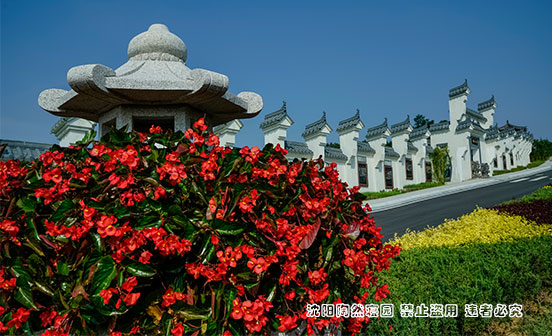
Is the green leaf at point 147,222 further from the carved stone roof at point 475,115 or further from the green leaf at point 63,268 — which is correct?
the carved stone roof at point 475,115

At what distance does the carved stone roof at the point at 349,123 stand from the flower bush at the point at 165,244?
20.6 m

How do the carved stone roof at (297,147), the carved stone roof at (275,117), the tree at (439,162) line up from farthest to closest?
the tree at (439,162) → the carved stone roof at (297,147) → the carved stone roof at (275,117)

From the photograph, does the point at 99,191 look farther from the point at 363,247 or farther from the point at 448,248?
the point at 448,248

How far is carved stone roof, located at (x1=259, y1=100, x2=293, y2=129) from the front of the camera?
17806mm

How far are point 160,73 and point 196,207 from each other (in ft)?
7.44

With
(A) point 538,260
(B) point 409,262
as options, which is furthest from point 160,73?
(A) point 538,260

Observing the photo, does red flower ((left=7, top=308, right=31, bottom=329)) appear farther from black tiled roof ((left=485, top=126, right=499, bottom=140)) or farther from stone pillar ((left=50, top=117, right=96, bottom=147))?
black tiled roof ((left=485, top=126, right=499, bottom=140))

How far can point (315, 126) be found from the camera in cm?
2114

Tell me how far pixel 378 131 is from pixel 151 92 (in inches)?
946

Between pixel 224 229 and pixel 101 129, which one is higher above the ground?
pixel 101 129

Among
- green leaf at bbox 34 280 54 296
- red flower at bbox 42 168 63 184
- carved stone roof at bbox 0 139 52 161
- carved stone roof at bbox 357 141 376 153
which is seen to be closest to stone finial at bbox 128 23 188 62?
red flower at bbox 42 168 63 184

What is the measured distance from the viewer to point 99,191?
7.25ft

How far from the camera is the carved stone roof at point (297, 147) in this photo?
20053mm

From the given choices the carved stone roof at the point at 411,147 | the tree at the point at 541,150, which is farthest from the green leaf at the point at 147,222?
the tree at the point at 541,150
